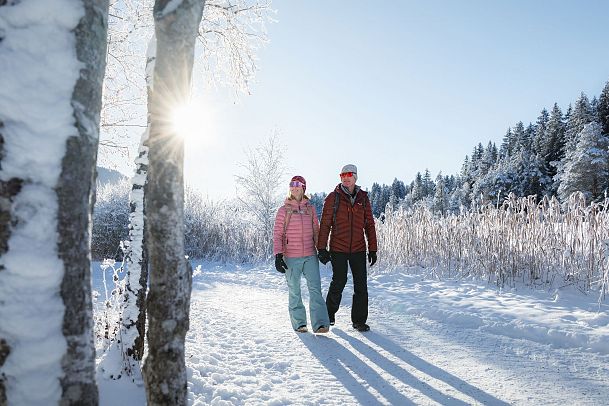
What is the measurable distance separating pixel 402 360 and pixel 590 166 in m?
36.8

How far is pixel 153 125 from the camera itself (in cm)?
171

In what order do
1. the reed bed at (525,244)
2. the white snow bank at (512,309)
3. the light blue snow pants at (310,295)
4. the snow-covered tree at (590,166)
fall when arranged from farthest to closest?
the snow-covered tree at (590,166), the reed bed at (525,244), the light blue snow pants at (310,295), the white snow bank at (512,309)

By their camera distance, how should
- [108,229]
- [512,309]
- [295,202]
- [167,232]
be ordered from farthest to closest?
[108,229] < [295,202] < [512,309] < [167,232]

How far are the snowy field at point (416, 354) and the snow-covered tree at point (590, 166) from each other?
32.5 meters

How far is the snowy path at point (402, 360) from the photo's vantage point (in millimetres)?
2947

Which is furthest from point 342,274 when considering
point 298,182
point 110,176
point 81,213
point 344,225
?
point 110,176

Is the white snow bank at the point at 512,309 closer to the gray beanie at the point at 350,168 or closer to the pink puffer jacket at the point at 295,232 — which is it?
the pink puffer jacket at the point at 295,232

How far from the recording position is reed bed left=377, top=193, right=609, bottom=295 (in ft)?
18.7

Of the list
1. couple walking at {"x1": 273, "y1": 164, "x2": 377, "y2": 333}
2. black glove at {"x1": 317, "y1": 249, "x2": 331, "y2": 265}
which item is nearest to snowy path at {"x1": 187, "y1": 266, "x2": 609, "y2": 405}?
couple walking at {"x1": 273, "y1": 164, "x2": 377, "y2": 333}

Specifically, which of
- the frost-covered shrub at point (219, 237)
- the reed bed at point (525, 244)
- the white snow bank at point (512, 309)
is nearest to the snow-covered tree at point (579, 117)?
the frost-covered shrub at point (219, 237)

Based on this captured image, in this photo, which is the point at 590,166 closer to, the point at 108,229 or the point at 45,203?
the point at 108,229

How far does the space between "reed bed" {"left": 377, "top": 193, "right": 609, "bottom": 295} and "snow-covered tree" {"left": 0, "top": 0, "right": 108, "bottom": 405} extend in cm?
557

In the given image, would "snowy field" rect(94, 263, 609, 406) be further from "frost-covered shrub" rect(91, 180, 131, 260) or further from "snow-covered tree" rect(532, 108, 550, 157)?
"snow-covered tree" rect(532, 108, 550, 157)

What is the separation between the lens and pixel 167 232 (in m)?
1.64
